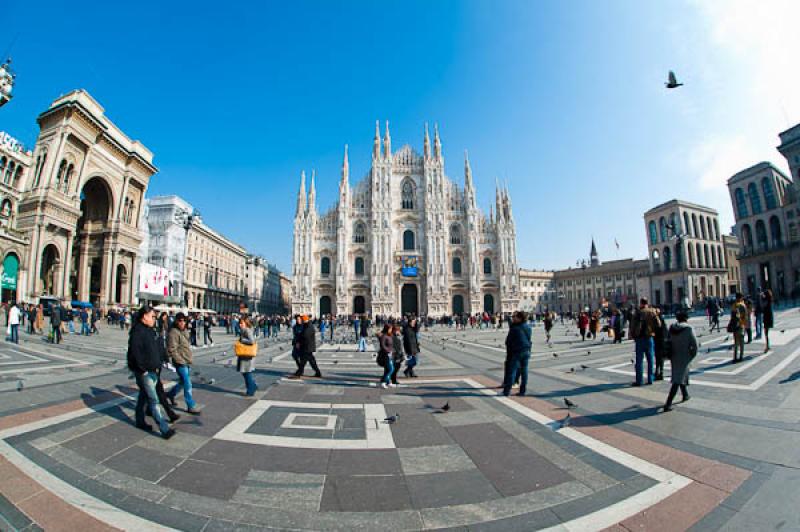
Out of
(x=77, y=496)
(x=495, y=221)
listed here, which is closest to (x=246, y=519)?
(x=77, y=496)

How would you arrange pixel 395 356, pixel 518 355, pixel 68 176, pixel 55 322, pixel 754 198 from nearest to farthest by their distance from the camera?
pixel 518 355
pixel 395 356
pixel 55 322
pixel 68 176
pixel 754 198

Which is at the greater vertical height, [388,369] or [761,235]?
[761,235]

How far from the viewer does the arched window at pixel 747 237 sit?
1509 inches

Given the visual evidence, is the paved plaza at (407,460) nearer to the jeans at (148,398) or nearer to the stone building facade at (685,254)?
the jeans at (148,398)

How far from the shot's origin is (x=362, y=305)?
4484 centimetres

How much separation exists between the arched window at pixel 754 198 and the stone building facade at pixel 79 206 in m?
63.6

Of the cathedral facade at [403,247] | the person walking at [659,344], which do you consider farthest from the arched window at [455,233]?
the person walking at [659,344]

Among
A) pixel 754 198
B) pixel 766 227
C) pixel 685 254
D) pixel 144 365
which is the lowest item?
pixel 144 365

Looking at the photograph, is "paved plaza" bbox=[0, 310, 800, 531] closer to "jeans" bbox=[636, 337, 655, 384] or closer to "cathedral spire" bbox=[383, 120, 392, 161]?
"jeans" bbox=[636, 337, 655, 384]

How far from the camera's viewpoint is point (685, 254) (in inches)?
1820

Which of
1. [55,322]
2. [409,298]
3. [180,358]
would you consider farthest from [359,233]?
[180,358]

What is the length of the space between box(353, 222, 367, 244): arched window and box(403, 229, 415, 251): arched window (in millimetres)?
5293

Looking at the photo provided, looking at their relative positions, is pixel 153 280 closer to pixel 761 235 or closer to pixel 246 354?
→ pixel 246 354

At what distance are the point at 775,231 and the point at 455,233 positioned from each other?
3292cm
